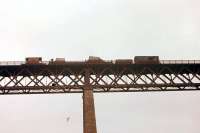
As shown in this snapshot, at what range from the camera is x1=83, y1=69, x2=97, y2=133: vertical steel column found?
51.8 meters

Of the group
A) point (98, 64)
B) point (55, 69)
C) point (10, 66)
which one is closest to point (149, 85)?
point (98, 64)

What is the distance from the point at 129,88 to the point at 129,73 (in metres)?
2.15

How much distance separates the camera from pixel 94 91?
5447 centimetres

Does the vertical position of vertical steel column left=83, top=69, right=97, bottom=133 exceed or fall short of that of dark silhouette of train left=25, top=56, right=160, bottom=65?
it falls short

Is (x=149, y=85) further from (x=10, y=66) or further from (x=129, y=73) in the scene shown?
(x=10, y=66)

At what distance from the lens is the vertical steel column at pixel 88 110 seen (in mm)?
51812

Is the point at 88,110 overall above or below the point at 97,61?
below

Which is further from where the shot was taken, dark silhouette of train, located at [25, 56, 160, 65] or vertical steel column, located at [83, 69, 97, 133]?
dark silhouette of train, located at [25, 56, 160, 65]

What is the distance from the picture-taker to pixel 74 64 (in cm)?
5538

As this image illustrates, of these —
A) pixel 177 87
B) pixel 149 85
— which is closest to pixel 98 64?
pixel 149 85

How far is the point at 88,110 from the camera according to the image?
52.8 metres

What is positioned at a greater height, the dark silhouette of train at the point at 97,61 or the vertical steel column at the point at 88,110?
the dark silhouette of train at the point at 97,61

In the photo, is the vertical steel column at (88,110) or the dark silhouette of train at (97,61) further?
the dark silhouette of train at (97,61)

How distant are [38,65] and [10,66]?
3.26m
